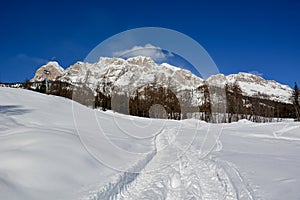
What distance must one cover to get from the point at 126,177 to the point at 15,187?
115 inches

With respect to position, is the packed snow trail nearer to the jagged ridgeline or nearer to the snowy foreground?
the snowy foreground

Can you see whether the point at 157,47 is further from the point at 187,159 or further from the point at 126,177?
the point at 187,159

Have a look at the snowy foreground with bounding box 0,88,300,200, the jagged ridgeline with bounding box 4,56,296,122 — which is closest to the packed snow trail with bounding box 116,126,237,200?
the snowy foreground with bounding box 0,88,300,200

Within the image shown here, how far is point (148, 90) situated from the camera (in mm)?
24359

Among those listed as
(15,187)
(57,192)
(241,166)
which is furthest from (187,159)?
(15,187)

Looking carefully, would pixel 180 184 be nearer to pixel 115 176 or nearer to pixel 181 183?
pixel 181 183

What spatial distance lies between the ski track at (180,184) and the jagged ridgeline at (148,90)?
2.84 metres

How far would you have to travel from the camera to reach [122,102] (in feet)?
35.2

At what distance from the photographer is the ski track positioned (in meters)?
5.62

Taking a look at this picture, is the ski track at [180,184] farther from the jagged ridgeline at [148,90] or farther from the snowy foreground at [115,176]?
the jagged ridgeline at [148,90]

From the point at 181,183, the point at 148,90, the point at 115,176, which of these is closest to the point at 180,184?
the point at 181,183

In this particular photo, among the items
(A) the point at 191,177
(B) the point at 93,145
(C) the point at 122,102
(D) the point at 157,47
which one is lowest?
(A) the point at 191,177

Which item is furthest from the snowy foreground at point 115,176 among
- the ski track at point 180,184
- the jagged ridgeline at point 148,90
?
the jagged ridgeline at point 148,90

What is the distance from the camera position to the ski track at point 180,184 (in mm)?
5620
